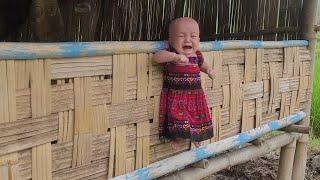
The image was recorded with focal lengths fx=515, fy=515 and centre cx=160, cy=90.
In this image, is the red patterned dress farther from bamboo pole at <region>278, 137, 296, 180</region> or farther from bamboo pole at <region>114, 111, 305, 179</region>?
bamboo pole at <region>278, 137, 296, 180</region>

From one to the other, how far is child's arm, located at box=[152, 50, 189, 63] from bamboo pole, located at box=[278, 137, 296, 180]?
73.3 inches

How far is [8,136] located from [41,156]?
6.5 inches

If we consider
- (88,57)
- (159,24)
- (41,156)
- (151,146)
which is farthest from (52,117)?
(159,24)

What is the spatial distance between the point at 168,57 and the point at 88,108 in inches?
15.3

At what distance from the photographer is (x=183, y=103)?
2.09 metres

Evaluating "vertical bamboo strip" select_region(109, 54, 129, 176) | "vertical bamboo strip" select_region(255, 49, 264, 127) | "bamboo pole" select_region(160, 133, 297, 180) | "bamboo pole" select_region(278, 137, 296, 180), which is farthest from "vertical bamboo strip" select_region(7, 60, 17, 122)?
"bamboo pole" select_region(278, 137, 296, 180)

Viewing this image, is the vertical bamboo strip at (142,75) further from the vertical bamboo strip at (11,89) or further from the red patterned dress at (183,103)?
the vertical bamboo strip at (11,89)

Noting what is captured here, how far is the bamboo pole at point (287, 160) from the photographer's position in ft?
12.0

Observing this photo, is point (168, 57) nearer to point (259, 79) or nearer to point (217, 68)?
point (217, 68)

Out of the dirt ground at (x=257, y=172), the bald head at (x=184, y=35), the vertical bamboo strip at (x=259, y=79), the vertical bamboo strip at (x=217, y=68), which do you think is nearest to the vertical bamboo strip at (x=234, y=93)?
the vertical bamboo strip at (x=217, y=68)

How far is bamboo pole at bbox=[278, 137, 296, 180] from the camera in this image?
3.64m

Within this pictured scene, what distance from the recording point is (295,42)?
3.19 m

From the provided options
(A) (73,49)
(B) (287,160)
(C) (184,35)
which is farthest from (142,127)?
(B) (287,160)

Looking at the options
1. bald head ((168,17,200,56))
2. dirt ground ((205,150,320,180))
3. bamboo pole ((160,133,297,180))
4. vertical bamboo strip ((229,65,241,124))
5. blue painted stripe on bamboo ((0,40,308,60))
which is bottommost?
dirt ground ((205,150,320,180))
